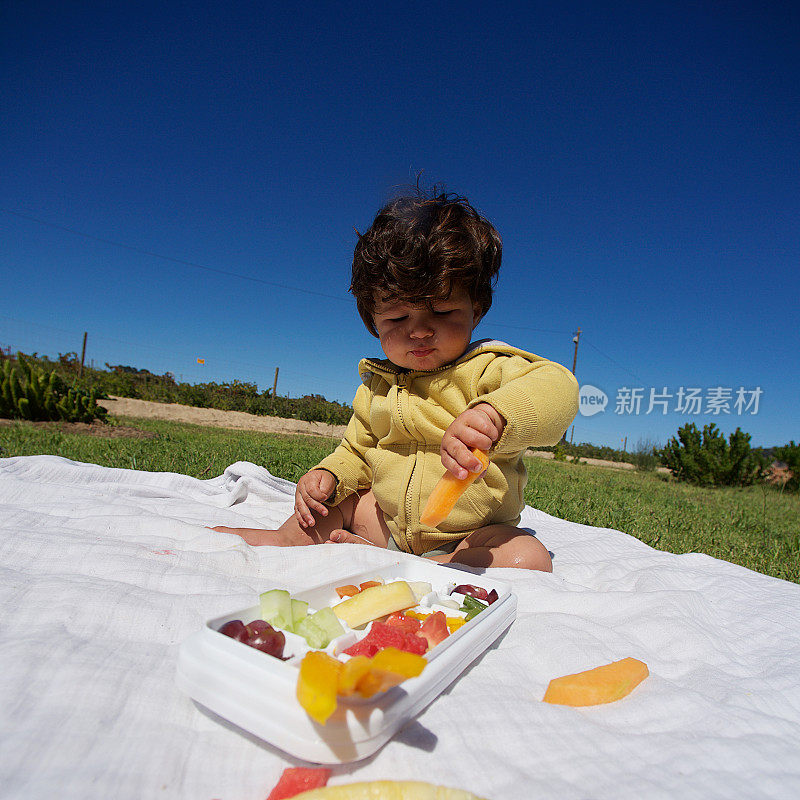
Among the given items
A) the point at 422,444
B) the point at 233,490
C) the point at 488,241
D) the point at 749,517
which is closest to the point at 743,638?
the point at 422,444

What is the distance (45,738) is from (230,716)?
0.24 metres

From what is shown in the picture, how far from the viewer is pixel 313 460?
4992 mm

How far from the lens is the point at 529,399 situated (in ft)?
4.99

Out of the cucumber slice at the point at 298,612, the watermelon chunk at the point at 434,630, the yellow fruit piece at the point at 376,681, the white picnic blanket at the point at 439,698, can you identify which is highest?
the yellow fruit piece at the point at 376,681

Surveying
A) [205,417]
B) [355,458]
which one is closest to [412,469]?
[355,458]

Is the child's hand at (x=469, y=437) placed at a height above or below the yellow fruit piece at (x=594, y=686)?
above

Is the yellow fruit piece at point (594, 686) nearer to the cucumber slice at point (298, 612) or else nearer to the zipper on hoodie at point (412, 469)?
the cucumber slice at point (298, 612)

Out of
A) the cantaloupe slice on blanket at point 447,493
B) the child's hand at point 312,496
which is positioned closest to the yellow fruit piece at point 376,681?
the cantaloupe slice on blanket at point 447,493

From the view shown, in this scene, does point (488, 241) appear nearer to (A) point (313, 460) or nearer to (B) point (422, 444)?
(B) point (422, 444)

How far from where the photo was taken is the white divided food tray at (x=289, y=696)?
0.71 m

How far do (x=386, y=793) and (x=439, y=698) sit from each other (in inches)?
12.6

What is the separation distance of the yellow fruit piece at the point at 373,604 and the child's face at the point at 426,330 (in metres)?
0.92

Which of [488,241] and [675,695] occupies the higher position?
[488,241]

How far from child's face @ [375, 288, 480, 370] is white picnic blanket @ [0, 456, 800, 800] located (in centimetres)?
71
